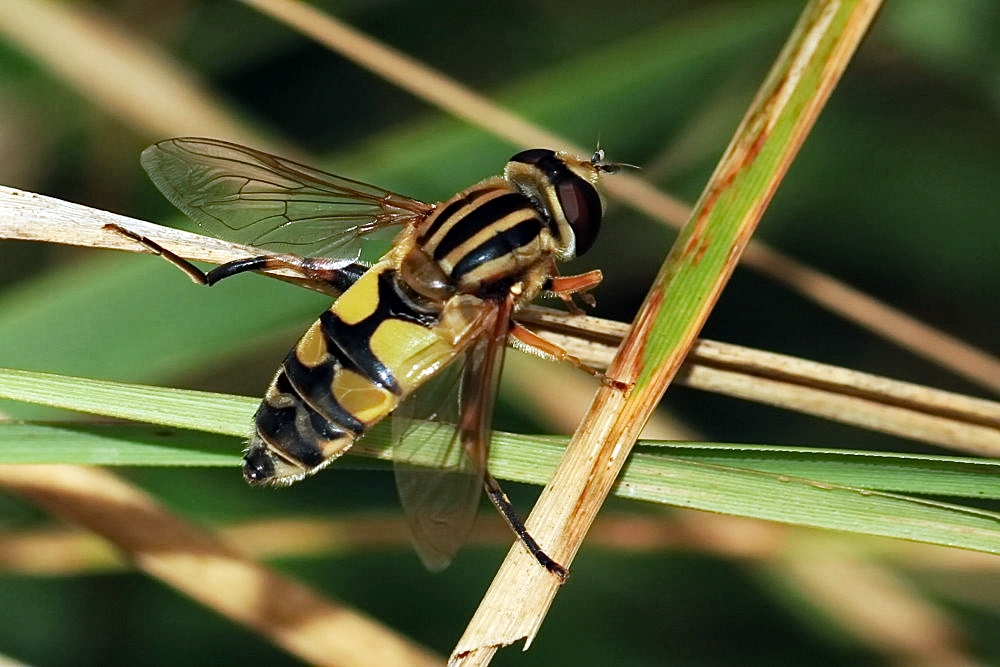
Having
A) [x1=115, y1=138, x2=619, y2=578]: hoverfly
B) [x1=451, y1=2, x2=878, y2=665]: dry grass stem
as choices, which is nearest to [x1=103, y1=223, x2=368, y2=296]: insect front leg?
[x1=115, y1=138, x2=619, y2=578]: hoverfly

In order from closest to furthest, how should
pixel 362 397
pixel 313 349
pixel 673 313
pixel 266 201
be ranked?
1. pixel 673 313
2. pixel 362 397
3. pixel 313 349
4. pixel 266 201

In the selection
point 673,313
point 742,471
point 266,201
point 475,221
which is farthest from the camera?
point 266,201

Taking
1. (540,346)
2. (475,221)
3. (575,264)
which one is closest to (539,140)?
(475,221)

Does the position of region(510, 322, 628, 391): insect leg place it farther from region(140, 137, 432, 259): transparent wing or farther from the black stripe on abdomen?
region(140, 137, 432, 259): transparent wing

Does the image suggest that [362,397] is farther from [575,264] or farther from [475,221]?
[575,264]

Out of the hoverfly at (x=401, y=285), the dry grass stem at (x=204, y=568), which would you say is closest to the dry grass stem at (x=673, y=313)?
the hoverfly at (x=401, y=285)

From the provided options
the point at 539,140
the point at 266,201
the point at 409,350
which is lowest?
the point at 409,350

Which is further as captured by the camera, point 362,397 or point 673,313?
point 362,397

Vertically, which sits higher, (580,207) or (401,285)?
(580,207)
